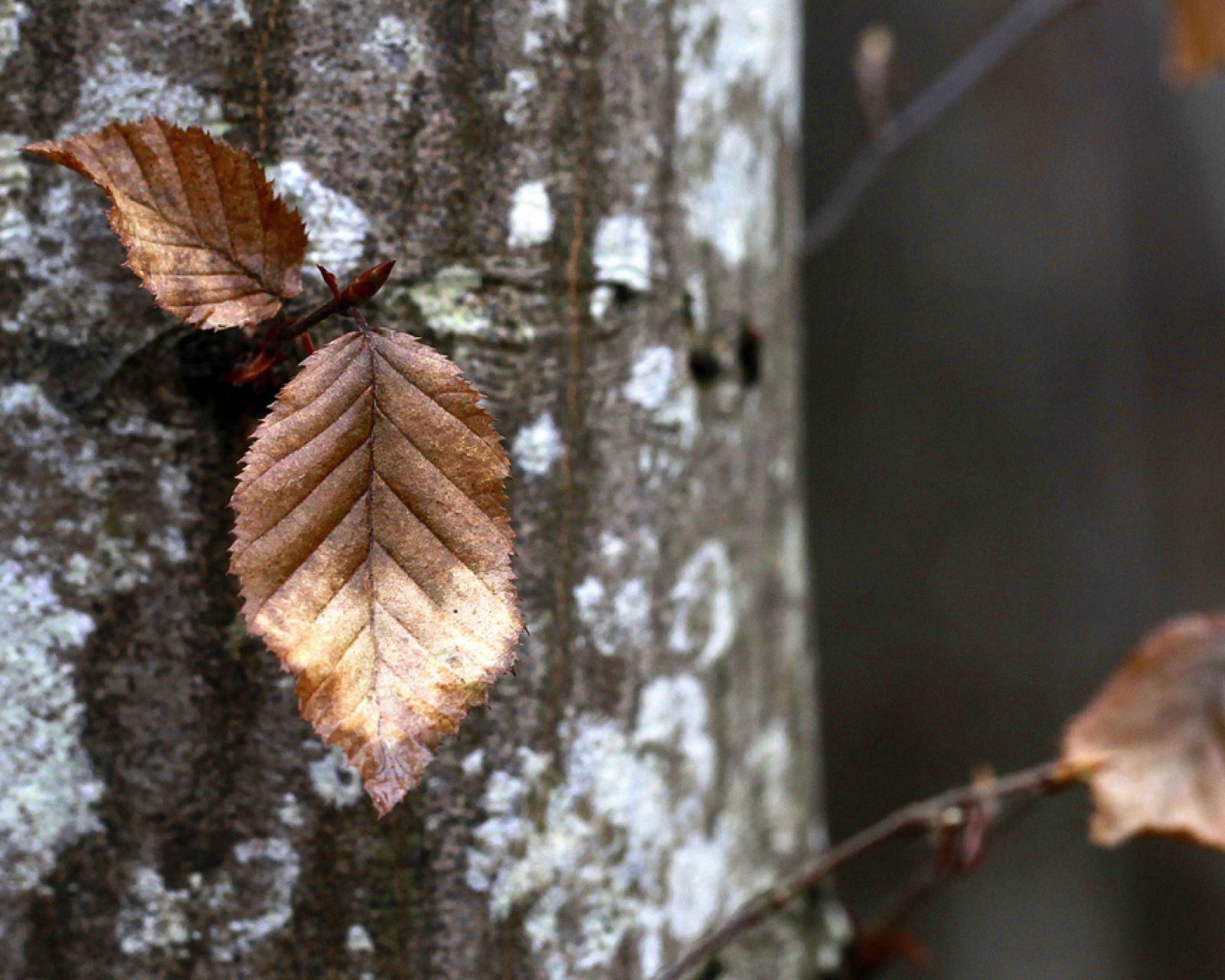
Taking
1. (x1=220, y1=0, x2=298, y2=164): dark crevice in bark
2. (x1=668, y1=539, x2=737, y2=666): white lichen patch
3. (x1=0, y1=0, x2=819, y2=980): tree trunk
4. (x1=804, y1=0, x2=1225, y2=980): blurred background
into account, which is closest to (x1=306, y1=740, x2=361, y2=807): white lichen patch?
(x1=0, y1=0, x2=819, y2=980): tree trunk

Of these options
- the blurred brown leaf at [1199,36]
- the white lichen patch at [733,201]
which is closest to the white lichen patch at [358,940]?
the white lichen patch at [733,201]

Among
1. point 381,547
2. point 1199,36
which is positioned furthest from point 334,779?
point 1199,36

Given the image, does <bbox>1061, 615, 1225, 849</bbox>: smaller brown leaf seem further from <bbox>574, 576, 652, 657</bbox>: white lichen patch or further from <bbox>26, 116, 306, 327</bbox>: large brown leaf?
<bbox>26, 116, 306, 327</bbox>: large brown leaf

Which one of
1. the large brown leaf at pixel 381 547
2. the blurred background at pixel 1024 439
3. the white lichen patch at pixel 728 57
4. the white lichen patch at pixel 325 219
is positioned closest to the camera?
the large brown leaf at pixel 381 547

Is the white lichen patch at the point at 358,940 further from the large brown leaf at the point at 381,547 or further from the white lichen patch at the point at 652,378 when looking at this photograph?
the white lichen patch at the point at 652,378

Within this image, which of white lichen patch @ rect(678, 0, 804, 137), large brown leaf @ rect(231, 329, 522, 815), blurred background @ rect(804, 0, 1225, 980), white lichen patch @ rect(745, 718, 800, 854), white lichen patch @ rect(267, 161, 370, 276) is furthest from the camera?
blurred background @ rect(804, 0, 1225, 980)

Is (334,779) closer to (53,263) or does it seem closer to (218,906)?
(218,906)

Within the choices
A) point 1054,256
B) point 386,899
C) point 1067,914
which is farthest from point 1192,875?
point 386,899
